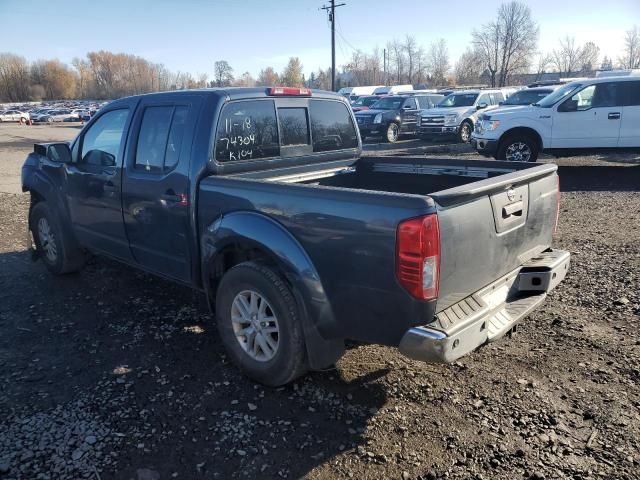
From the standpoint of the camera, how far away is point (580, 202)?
8984 millimetres

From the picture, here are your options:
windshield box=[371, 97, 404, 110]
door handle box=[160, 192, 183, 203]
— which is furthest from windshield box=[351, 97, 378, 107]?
door handle box=[160, 192, 183, 203]

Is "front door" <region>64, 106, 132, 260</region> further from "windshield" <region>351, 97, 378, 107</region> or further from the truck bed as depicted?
"windshield" <region>351, 97, 378, 107</region>

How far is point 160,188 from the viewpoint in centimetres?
397

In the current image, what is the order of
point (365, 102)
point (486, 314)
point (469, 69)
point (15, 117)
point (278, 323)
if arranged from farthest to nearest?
point (469, 69), point (15, 117), point (365, 102), point (278, 323), point (486, 314)

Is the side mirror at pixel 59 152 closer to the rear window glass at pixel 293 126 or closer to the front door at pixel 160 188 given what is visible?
the front door at pixel 160 188

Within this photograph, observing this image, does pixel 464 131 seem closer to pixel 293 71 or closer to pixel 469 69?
pixel 469 69

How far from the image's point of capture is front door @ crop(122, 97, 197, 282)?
3857mm

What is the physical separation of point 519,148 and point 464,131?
7777mm

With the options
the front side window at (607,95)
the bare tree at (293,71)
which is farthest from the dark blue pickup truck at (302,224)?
the bare tree at (293,71)

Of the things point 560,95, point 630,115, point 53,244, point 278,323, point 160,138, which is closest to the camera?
point 278,323

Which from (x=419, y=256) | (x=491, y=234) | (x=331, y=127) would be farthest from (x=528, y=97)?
(x=419, y=256)

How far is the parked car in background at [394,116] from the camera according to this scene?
21.3 metres

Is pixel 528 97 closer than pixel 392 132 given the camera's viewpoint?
Yes

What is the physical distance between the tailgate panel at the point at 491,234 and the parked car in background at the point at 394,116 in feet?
59.0
